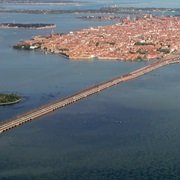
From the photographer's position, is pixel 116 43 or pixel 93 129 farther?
pixel 116 43

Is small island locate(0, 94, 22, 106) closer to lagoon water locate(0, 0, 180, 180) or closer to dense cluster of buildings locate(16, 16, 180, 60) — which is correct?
lagoon water locate(0, 0, 180, 180)

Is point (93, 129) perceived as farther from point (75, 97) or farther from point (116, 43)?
point (116, 43)

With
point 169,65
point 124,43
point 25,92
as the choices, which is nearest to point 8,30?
point 124,43

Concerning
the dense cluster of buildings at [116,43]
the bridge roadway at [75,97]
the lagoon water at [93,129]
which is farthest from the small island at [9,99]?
the dense cluster of buildings at [116,43]

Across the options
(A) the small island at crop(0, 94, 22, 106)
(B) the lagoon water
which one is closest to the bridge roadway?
(B) the lagoon water

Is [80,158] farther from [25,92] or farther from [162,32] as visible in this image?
[162,32]

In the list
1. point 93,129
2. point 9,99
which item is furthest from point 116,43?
point 93,129
